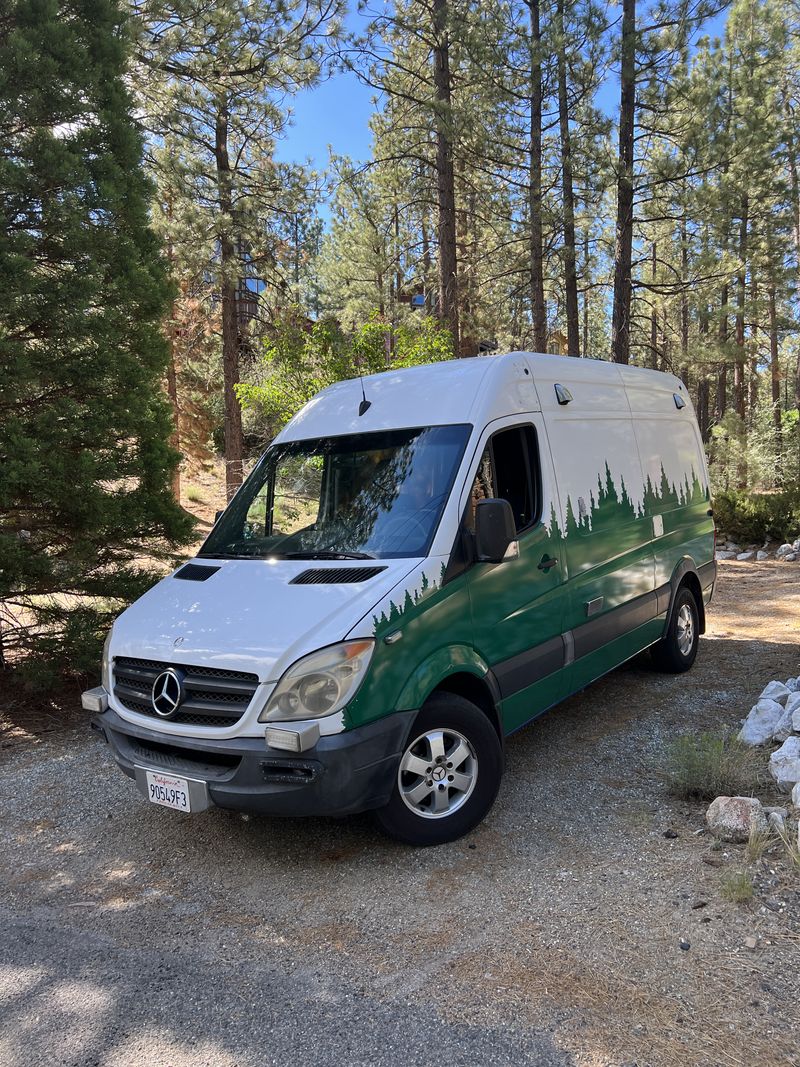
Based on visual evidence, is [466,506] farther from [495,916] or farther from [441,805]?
[495,916]

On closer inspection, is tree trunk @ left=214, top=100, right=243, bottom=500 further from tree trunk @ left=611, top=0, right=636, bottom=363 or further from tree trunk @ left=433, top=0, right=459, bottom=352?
tree trunk @ left=611, top=0, right=636, bottom=363

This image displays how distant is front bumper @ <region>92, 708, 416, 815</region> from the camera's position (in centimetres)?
344

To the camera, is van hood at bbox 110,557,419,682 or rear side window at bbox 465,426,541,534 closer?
van hood at bbox 110,557,419,682

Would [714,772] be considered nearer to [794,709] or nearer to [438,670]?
[794,709]

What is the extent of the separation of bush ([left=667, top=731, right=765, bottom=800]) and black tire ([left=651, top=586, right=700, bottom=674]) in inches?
97.9

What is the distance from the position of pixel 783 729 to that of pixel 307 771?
317 cm

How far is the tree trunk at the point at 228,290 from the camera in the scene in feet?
45.9

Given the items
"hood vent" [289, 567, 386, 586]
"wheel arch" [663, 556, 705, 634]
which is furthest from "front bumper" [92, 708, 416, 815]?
"wheel arch" [663, 556, 705, 634]

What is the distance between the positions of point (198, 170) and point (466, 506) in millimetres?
11526

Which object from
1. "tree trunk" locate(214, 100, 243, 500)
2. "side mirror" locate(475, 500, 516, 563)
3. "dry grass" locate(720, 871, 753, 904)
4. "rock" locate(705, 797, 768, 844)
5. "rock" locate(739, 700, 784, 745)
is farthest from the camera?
"tree trunk" locate(214, 100, 243, 500)

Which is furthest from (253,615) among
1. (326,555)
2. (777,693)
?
(777,693)

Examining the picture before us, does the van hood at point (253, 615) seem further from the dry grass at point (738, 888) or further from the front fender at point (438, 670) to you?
the dry grass at point (738, 888)

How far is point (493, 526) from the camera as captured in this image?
3.95 metres

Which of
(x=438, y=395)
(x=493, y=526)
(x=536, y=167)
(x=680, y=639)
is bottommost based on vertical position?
(x=680, y=639)
